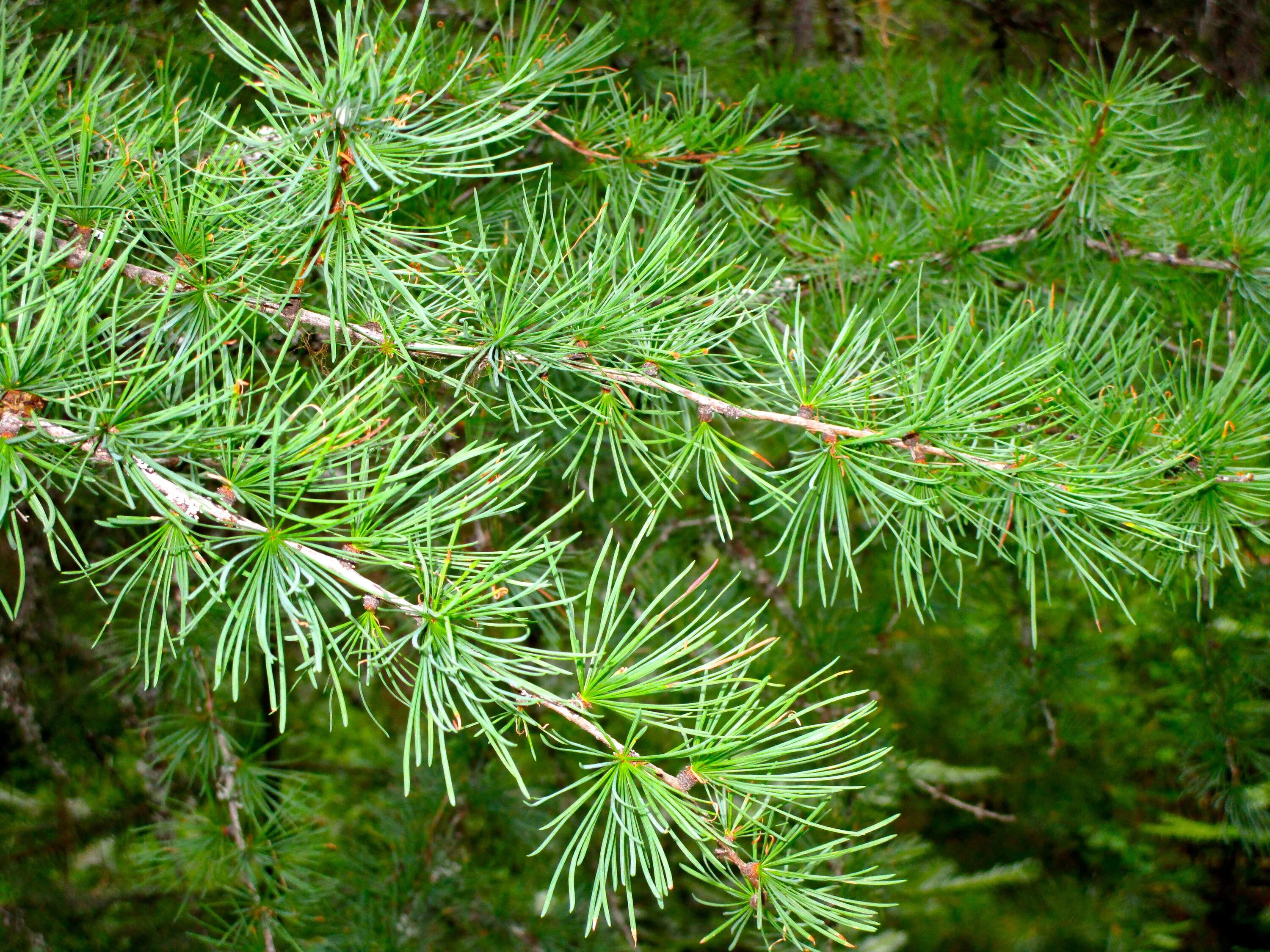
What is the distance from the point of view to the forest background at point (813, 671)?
1.17 metres

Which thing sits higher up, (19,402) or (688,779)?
(19,402)

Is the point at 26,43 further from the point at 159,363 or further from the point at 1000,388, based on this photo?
the point at 1000,388

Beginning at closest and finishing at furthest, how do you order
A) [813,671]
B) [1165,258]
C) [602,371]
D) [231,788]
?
[602,371], [1165,258], [231,788], [813,671]

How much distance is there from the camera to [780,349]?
0.67 metres

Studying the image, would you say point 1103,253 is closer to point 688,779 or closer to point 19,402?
point 688,779

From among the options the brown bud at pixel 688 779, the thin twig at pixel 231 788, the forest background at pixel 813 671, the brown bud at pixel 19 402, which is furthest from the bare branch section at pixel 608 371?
the thin twig at pixel 231 788

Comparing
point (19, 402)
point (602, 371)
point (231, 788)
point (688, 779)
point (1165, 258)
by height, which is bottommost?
point (231, 788)

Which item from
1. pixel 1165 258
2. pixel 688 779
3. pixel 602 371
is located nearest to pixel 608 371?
pixel 602 371

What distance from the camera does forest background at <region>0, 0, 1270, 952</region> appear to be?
117cm

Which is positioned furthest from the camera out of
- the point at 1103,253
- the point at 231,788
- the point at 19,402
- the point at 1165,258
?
the point at 231,788

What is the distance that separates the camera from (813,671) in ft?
4.04

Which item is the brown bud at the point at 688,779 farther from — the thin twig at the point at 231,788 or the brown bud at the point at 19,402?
the thin twig at the point at 231,788

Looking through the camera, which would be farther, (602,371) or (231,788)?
(231,788)

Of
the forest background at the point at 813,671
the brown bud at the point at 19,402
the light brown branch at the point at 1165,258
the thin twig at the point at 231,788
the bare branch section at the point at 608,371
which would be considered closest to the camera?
the brown bud at the point at 19,402
